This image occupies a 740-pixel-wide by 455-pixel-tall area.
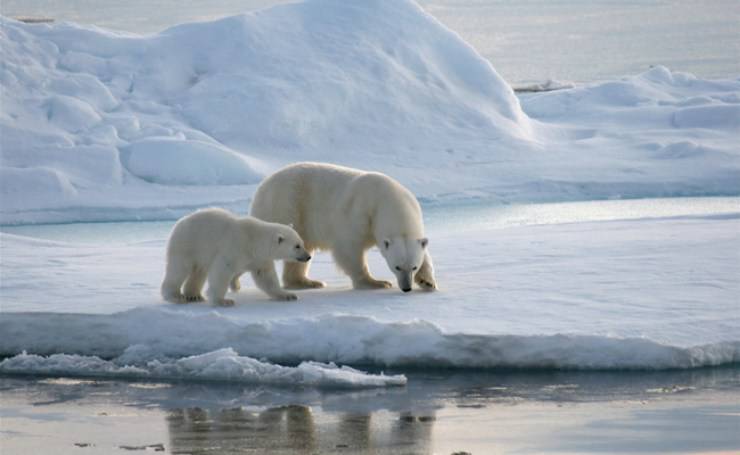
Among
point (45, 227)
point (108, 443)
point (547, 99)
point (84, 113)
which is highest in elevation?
point (547, 99)

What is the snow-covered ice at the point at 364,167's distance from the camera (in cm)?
631

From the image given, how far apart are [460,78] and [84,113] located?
659 centimetres

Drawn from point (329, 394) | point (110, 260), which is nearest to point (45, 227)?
point (110, 260)

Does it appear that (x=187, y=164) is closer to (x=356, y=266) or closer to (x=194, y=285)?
(x=356, y=266)

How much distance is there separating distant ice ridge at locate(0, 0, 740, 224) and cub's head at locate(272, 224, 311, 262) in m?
8.36

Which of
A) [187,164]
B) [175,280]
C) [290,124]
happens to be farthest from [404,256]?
[290,124]

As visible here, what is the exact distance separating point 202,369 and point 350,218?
1754mm

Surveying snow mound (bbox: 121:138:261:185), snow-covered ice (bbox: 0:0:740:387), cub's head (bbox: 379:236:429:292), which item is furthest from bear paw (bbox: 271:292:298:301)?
snow mound (bbox: 121:138:261:185)

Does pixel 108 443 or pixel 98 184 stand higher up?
pixel 98 184

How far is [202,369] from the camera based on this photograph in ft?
20.0

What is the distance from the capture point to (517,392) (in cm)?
569

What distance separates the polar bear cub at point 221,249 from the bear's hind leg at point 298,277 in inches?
26.0

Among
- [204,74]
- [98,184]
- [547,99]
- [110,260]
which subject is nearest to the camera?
[110,260]

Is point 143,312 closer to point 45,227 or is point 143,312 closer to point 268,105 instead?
point 45,227
